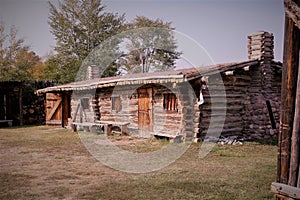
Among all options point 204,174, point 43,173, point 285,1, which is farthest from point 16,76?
point 285,1

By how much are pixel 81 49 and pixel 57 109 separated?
1593 cm

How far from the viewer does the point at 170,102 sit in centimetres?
1242

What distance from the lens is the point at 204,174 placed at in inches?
282

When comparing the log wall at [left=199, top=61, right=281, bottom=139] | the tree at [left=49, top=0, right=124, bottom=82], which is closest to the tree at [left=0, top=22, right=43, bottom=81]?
the tree at [left=49, top=0, right=124, bottom=82]

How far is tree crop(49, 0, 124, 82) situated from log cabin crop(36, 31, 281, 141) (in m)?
20.7

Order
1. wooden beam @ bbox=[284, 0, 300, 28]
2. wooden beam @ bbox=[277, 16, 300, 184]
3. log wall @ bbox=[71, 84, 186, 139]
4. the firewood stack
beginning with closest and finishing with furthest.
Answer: wooden beam @ bbox=[284, 0, 300, 28] → wooden beam @ bbox=[277, 16, 300, 184] → log wall @ bbox=[71, 84, 186, 139] → the firewood stack

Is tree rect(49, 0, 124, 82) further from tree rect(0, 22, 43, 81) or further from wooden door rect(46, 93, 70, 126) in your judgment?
wooden door rect(46, 93, 70, 126)

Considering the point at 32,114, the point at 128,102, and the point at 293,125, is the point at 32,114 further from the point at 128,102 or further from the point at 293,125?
the point at 293,125

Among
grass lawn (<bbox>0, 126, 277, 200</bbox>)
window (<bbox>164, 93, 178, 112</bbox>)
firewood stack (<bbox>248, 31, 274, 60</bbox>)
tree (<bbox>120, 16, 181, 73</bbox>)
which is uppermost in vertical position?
tree (<bbox>120, 16, 181, 73</bbox>)

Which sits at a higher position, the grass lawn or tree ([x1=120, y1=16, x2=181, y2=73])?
tree ([x1=120, y1=16, x2=181, y2=73])

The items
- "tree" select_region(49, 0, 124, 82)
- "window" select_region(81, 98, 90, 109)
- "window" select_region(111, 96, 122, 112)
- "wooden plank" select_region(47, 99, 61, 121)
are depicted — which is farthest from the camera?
"tree" select_region(49, 0, 124, 82)

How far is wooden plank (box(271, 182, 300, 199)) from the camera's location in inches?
134

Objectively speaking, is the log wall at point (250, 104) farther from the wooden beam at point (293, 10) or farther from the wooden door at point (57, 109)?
the wooden door at point (57, 109)

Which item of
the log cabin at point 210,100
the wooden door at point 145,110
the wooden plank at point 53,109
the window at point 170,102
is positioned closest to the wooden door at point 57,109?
the wooden plank at point 53,109
